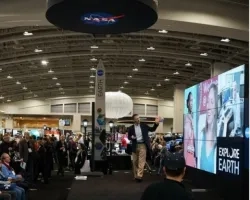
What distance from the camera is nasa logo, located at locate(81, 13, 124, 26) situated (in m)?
3.22

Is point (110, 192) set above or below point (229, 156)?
below

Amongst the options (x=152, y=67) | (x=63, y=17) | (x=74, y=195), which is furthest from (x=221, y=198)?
(x=152, y=67)

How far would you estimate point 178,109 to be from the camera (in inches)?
1237

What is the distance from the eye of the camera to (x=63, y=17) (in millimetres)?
3234

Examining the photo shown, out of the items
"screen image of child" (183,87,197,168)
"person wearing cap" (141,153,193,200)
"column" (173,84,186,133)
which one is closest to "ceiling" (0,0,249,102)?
"column" (173,84,186,133)

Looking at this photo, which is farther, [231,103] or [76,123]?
[76,123]

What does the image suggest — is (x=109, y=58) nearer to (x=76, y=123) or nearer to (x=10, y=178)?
(x=76, y=123)

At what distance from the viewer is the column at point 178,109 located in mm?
31375

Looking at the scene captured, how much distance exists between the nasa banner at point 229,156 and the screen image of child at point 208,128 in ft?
2.04

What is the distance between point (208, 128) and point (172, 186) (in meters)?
5.95

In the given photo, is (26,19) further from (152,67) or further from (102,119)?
(152,67)

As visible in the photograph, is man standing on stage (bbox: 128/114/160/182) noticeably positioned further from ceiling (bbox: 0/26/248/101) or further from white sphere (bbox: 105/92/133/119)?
ceiling (bbox: 0/26/248/101)

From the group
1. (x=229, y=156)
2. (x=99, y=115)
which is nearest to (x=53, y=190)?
(x=99, y=115)

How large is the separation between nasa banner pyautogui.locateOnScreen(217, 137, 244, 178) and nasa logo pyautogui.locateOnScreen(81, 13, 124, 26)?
3580mm
